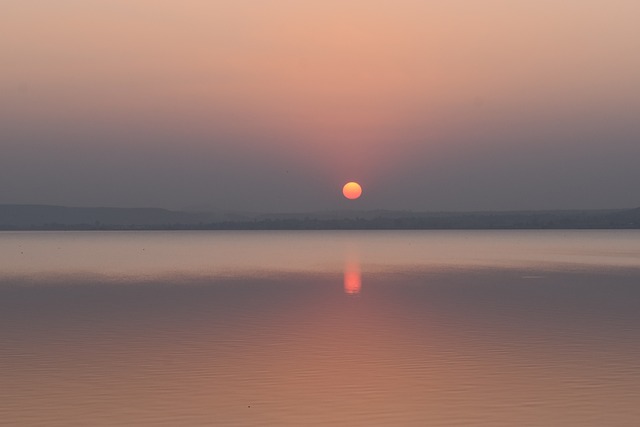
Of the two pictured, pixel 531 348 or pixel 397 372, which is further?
pixel 531 348

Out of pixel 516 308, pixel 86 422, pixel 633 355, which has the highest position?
pixel 516 308

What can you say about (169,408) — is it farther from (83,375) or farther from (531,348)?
(531,348)

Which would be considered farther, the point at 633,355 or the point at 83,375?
the point at 633,355

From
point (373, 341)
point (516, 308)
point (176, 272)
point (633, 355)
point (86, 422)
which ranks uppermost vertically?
point (176, 272)

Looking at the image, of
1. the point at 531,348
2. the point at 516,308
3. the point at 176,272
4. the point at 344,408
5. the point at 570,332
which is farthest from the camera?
the point at 176,272

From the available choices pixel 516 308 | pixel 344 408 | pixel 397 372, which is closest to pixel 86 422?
pixel 344 408

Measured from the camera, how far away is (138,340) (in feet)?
129

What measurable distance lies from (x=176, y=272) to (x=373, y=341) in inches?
2642

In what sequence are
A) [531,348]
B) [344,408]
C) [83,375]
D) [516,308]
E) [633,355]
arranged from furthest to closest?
[516,308] → [531,348] → [633,355] → [83,375] → [344,408]

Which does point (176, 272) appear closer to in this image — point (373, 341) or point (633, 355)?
point (373, 341)

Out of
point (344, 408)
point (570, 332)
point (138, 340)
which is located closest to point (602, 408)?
point (344, 408)

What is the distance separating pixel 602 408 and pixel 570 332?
18271 millimetres

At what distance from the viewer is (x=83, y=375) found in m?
29.4

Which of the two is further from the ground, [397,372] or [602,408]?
[397,372]
